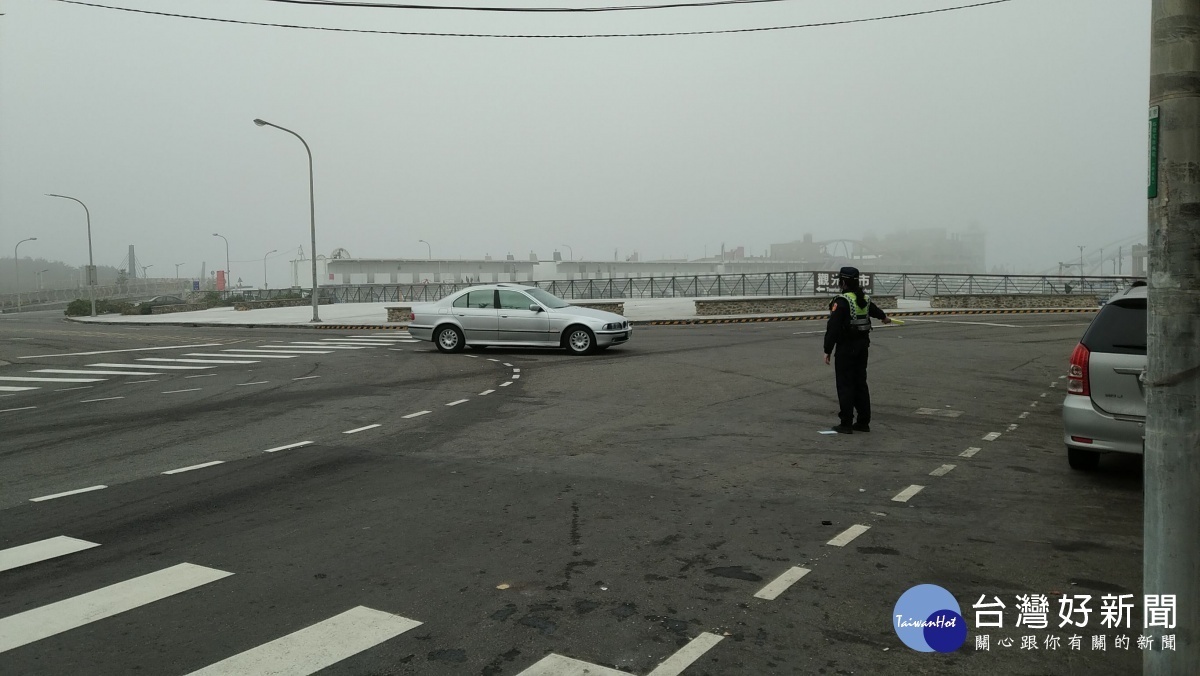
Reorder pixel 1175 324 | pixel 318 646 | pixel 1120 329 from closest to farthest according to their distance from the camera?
pixel 1175 324 → pixel 318 646 → pixel 1120 329

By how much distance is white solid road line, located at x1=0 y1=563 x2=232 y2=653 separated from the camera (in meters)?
4.19

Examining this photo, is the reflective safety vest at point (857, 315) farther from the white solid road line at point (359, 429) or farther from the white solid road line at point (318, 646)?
the white solid road line at point (318, 646)

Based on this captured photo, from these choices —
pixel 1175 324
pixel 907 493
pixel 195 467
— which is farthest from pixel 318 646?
pixel 195 467

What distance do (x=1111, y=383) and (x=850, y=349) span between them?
295 centimetres

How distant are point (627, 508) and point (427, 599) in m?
2.10

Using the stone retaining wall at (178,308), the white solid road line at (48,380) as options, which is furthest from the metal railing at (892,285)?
the white solid road line at (48,380)

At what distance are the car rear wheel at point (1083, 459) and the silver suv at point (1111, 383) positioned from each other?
1.07ft

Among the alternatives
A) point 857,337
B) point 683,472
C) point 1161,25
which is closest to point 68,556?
point 683,472

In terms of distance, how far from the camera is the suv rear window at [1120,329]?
6.71 metres

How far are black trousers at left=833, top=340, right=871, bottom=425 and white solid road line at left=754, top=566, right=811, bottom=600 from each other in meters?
4.73

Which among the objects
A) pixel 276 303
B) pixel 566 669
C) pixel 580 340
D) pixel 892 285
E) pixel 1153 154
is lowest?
pixel 566 669

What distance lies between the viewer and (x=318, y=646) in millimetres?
3971

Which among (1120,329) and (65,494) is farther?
(65,494)

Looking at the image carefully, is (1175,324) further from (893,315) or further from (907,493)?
(893,315)
